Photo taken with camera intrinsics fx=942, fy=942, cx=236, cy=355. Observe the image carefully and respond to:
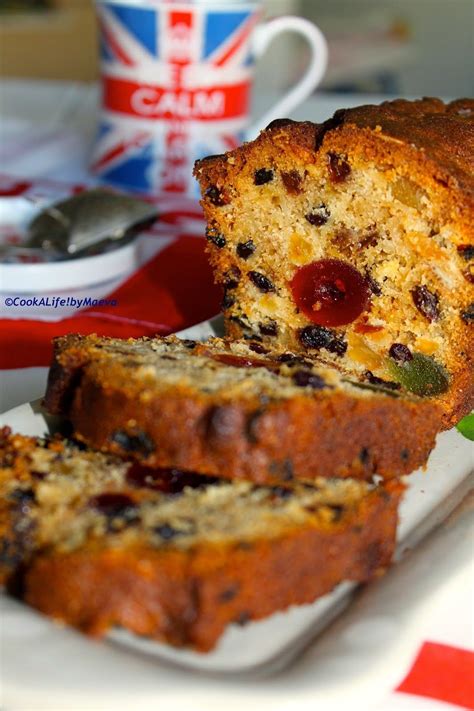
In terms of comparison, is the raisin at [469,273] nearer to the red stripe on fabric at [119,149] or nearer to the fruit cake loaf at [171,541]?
the fruit cake loaf at [171,541]

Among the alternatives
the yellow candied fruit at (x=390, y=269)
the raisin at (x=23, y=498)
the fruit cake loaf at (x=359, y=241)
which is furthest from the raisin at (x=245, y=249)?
the raisin at (x=23, y=498)

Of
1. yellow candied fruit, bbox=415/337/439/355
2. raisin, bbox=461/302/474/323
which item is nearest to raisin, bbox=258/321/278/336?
yellow candied fruit, bbox=415/337/439/355

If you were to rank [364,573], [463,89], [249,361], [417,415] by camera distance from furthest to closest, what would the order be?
[463,89] < [249,361] < [417,415] < [364,573]

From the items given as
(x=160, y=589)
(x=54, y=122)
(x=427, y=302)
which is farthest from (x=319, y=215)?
(x=54, y=122)

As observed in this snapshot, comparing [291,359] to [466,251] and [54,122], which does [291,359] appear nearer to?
[466,251]

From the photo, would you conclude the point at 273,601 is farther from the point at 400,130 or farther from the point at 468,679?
the point at 400,130

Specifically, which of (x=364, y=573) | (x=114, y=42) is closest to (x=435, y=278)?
(x=364, y=573)
